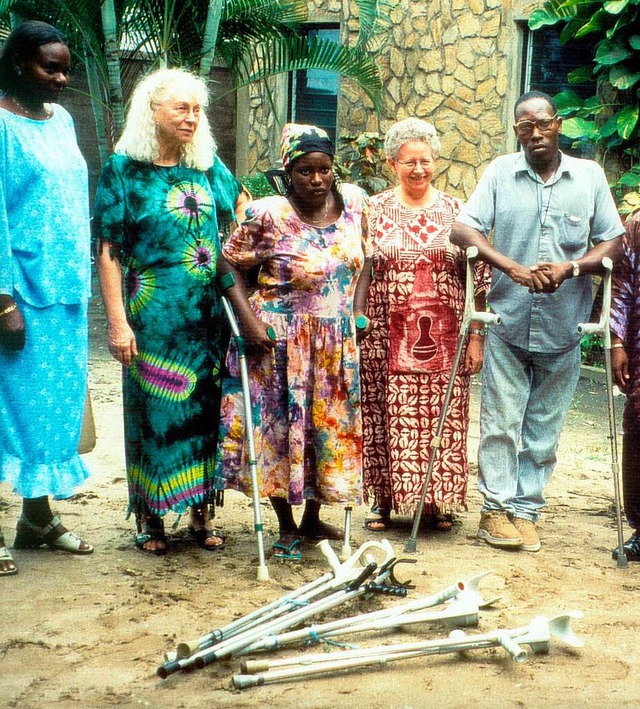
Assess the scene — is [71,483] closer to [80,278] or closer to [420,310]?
[80,278]

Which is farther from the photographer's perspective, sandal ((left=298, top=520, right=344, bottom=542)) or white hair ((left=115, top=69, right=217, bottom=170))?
sandal ((left=298, top=520, right=344, bottom=542))

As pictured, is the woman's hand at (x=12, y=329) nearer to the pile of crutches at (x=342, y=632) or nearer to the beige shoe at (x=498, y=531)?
the pile of crutches at (x=342, y=632)

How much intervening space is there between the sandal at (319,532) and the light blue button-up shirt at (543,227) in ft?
3.96

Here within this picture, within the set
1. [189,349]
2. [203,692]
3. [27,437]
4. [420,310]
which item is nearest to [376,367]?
[420,310]

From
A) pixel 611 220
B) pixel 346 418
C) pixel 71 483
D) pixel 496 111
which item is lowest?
pixel 71 483

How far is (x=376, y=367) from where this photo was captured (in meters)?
5.25

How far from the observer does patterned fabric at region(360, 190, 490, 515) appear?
5.14 m

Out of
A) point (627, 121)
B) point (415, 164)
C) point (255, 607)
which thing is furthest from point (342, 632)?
point (627, 121)

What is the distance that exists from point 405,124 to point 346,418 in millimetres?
1409

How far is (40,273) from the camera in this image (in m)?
4.54

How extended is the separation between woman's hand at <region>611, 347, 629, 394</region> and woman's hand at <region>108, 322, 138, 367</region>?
7.10 feet

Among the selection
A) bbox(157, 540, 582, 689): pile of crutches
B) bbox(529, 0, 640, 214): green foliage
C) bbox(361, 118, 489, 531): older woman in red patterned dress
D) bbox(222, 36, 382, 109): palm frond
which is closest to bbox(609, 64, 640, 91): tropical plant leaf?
bbox(529, 0, 640, 214): green foliage

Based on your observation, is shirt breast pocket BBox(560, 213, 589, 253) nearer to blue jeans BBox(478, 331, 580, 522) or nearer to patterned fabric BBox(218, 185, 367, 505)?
blue jeans BBox(478, 331, 580, 522)

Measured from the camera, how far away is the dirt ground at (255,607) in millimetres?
3453
